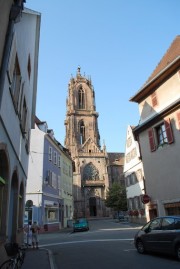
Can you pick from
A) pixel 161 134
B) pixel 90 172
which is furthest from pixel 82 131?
pixel 161 134

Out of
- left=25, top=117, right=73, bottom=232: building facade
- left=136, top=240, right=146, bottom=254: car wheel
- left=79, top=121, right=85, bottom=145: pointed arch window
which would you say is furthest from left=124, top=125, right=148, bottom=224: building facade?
left=79, top=121, right=85, bottom=145: pointed arch window

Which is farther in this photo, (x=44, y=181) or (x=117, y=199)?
(x=117, y=199)

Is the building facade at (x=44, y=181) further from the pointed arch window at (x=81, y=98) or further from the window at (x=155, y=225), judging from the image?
the pointed arch window at (x=81, y=98)

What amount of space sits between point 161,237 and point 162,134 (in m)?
9.03

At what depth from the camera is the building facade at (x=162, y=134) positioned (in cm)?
1641

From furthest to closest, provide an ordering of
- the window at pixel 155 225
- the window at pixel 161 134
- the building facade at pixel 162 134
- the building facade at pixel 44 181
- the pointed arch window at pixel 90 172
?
1. the pointed arch window at pixel 90 172
2. the building facade at pixel 44 181
3. the window at pixel 161 134
4. the building facade at pixel 162 134
5. the window at pixel 155 225

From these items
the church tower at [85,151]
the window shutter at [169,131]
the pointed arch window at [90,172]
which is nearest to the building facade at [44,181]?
the window shutter at [169,131]

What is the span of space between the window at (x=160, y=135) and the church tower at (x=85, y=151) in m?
52.4

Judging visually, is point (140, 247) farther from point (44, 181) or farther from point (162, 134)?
point (44, 181)

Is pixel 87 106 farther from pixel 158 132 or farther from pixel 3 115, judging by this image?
pixel 3 115

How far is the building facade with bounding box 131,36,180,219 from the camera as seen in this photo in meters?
16.4

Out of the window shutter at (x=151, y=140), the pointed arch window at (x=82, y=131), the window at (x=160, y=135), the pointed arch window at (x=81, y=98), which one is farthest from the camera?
the pointed arch window at (x=81, y=98)

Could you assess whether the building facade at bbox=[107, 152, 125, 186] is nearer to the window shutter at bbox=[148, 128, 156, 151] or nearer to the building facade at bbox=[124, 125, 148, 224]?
the building facade at bbox=[124, 125, 148, 224]

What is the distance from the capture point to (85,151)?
74.0 m
